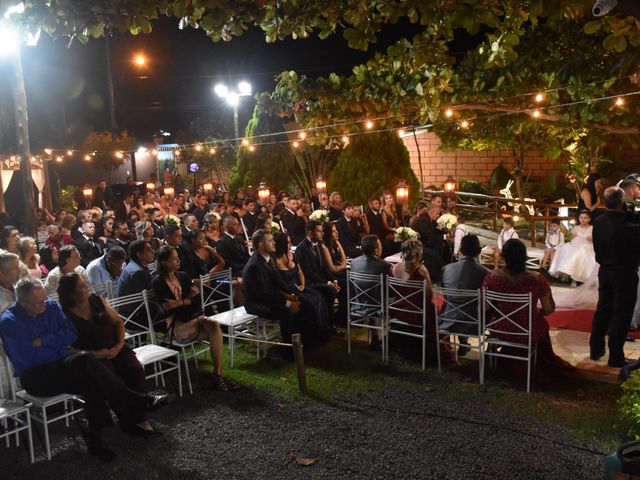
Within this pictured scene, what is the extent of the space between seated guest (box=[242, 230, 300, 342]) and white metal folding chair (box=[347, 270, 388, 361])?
692 millimetres

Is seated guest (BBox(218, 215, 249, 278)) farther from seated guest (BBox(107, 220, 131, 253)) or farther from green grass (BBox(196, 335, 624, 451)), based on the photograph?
green grass (BBox(196, 335, 624, 451))

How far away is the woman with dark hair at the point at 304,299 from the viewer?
728cm

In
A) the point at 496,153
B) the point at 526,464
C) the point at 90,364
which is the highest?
the point at 496,153

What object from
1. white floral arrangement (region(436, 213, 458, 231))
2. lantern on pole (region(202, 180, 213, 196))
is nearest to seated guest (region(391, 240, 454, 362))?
white floral arrangement (region(436, 213, 458, 231))

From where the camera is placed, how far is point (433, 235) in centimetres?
1100

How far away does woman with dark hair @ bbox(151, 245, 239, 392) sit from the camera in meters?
6.21

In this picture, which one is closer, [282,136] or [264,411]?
[264,411]

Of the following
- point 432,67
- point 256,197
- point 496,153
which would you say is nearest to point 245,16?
point 432,67

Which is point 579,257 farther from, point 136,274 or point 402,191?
point 136,274

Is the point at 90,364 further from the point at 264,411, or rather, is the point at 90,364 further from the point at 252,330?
the point at 252,330

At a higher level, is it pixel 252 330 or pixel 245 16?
pixel 245 16

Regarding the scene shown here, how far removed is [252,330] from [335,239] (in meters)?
2.16

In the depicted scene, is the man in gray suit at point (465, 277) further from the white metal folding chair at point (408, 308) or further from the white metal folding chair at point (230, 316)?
the white metal folding chair at point (230, 316)

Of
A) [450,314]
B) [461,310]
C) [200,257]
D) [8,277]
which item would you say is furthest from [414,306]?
[8,277]
